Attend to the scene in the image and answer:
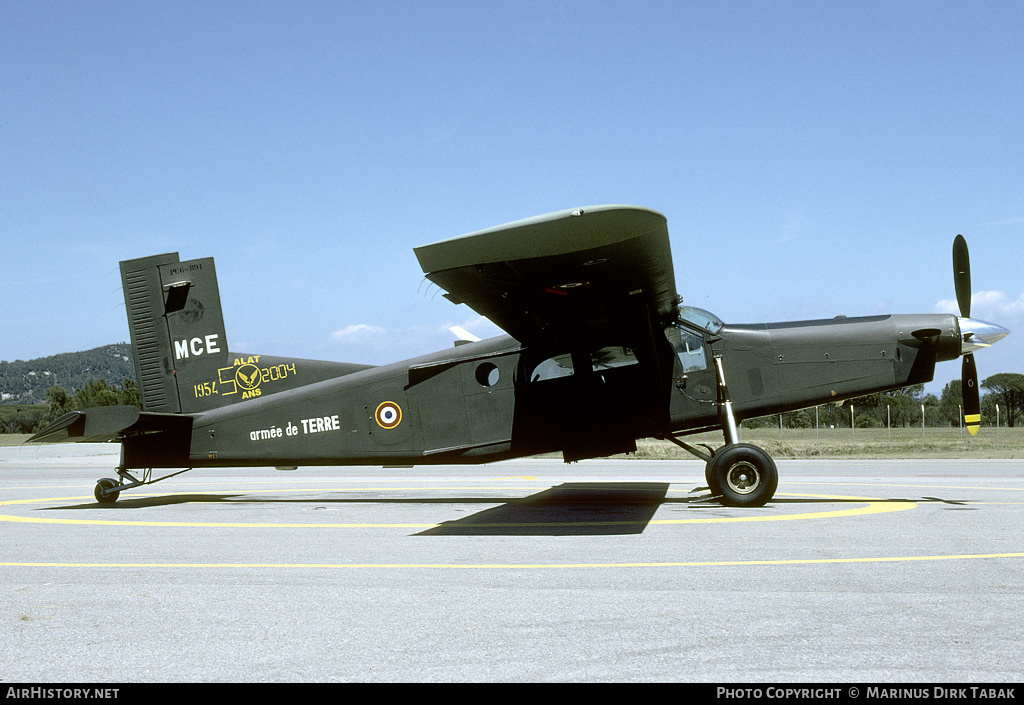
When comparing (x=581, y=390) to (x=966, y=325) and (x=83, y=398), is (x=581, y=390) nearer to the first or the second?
(x=966, y=325)

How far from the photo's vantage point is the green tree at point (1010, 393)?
77.6 metres

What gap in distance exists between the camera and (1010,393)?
8388 cm

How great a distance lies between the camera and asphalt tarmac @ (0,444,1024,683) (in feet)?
11.3

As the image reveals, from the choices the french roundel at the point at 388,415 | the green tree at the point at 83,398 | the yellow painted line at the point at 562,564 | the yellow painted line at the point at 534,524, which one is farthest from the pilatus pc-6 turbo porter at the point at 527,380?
the green tree at the point at 83,398

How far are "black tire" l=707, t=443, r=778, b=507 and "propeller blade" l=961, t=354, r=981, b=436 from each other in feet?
9.37

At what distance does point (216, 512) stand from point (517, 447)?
13.4 feet

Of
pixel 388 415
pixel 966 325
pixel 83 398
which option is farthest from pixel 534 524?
pixel 83 398

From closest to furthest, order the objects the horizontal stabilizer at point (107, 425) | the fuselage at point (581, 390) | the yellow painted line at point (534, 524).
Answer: the yellow painted line at point (534, 524), the fuselage at point (581, 390), the horizontal stabilizer at point (107, 425)

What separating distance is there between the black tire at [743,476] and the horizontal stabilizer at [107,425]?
7221 millimetres

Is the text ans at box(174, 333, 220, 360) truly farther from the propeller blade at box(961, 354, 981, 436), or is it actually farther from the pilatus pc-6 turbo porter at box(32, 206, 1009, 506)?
the propeller blade at box(961, 354, 981, 436)

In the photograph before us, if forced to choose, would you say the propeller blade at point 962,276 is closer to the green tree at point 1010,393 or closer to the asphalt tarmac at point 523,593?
the asphalt tarmac at point 523,593

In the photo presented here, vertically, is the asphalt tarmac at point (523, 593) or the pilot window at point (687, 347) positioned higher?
the pilot window at point (687, 347)
